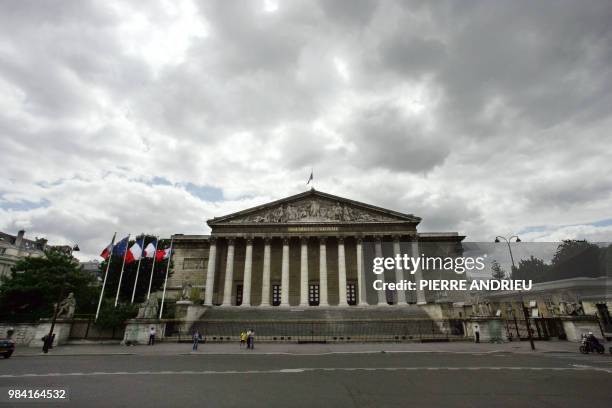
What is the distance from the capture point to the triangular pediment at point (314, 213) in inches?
1396

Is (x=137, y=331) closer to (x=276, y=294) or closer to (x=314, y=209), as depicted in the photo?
(x=276, y=294)

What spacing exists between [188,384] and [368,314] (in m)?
22.6

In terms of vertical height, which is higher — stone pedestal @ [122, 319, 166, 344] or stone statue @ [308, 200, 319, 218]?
stone statue @ [308, 200, 319, 218]

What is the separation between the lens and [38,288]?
86.5ft

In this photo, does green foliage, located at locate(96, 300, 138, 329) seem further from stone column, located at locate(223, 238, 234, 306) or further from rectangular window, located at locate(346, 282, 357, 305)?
rectangular window, located at locate(346, 282, 357, 305)

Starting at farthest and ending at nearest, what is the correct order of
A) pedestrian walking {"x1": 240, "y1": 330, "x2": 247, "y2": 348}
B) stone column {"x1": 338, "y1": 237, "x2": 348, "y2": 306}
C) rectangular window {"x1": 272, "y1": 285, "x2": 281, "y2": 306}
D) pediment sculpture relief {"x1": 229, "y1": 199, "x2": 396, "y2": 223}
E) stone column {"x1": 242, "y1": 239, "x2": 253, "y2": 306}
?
pediment sculpture relief {"x1": 229, "y1": 199, "x2": 396, "y2": 223}
rectangular window {"x1": 272, "y1": 285, "x2": 281, "y2": 306}
stone column {"x1": 242, "y1": 239, "x2": 253, "y2": 306}
stone column {"x1": 338, "y1": 237, "x2": 348, "y2": 306}
pedestrian walking {"x1": 240, "y1": 330, "x2": 247, "y2": 348}

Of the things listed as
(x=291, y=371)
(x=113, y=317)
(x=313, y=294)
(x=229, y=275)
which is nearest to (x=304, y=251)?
(x=313, y=294)

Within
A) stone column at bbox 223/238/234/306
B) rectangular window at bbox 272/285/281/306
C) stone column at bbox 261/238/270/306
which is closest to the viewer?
stone column at bbox 261/238/270/306

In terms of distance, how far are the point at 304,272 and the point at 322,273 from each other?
1.89m

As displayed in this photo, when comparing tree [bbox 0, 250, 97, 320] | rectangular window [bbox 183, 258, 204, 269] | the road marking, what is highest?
rectangular window [bbox 183, 258, 204, 269]

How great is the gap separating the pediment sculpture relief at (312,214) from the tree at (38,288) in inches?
598

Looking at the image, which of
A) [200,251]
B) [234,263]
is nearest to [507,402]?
[234,263]

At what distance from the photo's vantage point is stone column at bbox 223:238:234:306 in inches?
1321

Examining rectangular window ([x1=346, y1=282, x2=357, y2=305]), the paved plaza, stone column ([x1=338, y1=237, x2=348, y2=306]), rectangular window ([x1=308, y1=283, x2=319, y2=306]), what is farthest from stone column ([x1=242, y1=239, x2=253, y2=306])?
the paved plaza
